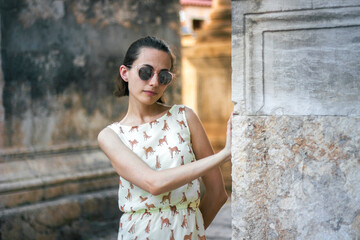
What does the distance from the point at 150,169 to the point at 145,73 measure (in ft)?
1.44

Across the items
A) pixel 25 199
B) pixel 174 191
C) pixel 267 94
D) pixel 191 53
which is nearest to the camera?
pixel 267 94

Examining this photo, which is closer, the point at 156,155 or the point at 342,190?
the point at 342,190

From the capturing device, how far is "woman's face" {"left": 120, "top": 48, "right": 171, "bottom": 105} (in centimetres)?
216

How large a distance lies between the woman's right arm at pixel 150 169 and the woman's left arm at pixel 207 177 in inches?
11.3

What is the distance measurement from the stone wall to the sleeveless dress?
248cm

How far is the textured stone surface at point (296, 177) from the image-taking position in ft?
6.02

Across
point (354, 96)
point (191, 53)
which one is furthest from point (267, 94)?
point (191, 53)

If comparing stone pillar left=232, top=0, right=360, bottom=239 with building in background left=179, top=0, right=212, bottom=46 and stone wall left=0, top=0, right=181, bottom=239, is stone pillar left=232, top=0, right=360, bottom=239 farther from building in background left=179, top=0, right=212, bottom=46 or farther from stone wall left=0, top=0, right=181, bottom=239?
building in background left=179, top=0, right=212, bottom=46

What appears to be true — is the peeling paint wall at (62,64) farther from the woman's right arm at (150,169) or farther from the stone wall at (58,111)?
the woman's right arm at (150,169)

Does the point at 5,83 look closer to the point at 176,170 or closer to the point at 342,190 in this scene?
the point at 176,170

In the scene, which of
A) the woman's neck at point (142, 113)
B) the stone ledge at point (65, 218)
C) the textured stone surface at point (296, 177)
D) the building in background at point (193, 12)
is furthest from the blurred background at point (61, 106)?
the building in background at point (193, 12)

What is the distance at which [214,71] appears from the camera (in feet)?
29.8

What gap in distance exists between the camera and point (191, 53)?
29.6 ft

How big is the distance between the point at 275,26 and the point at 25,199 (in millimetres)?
3304
